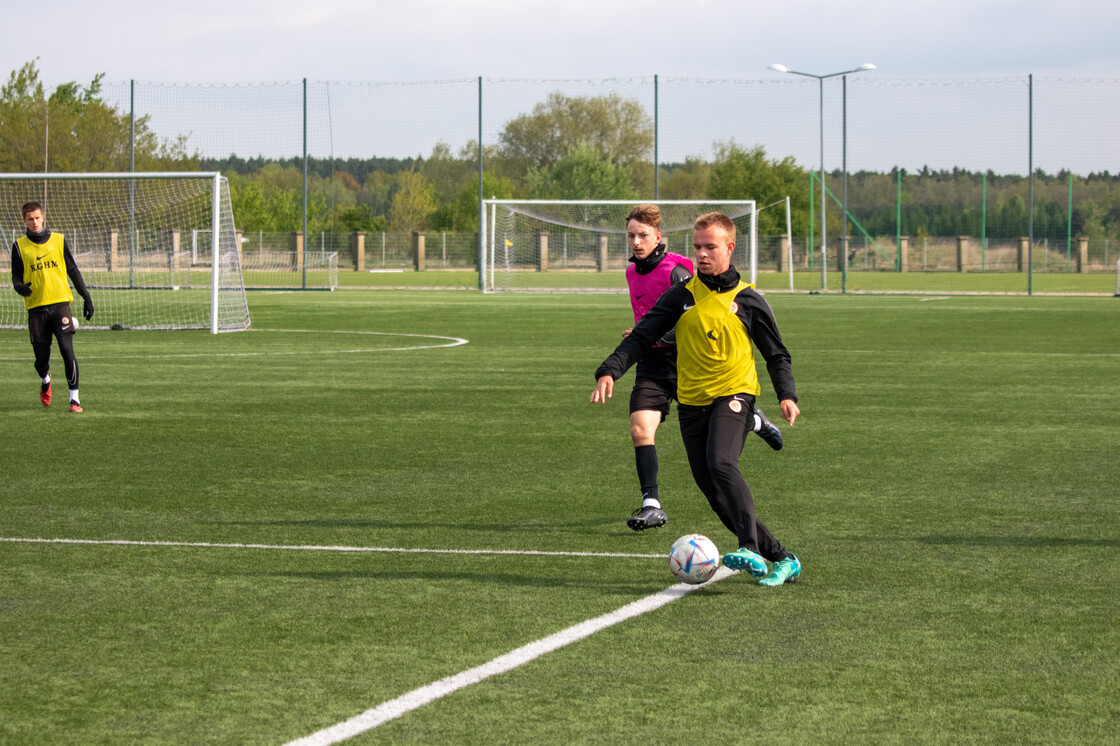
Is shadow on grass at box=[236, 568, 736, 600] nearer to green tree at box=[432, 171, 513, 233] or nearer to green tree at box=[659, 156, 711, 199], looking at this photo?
green tree at box=[432, 171, 513, 233]

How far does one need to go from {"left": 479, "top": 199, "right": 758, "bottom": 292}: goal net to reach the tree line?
7.79 feet

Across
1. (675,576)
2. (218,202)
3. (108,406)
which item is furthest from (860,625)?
(218,202)

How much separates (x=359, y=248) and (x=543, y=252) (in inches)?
804

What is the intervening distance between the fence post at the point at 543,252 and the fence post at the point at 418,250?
19443 millimetres

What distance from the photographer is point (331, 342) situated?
70.3 feet

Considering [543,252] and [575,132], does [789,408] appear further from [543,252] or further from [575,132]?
[575,132]

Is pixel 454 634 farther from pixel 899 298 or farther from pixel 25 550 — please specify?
pixel 899 298

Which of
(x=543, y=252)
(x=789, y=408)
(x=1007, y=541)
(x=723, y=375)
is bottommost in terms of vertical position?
(x=1007, y=541)

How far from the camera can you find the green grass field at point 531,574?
4.21 meters

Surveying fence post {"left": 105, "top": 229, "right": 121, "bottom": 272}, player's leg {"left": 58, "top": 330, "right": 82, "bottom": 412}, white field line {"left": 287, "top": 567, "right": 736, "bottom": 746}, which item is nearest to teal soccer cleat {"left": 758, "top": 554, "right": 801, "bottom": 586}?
white field line {"left": 287, "top": 567, "right": 736, "bottom": 746}

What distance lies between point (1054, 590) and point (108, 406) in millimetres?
9359

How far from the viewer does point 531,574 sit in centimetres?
612

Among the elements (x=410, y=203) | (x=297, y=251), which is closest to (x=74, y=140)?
(x=297, y=251)

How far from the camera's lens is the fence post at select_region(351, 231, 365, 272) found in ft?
221
